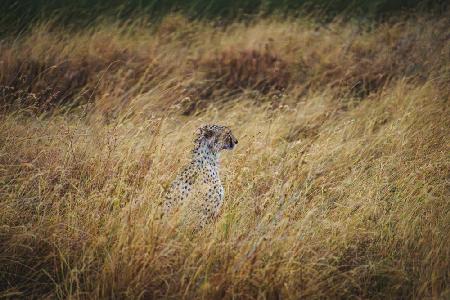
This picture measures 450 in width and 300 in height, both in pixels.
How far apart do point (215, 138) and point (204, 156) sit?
0.64 ft

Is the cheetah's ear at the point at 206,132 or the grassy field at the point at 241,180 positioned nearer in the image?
the grassy field at the point at 241,180

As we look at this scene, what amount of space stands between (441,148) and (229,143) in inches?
76.7

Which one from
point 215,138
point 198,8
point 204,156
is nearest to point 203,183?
point 204,156

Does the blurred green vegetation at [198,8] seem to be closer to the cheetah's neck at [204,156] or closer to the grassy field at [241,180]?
the grassy field at [241,180]

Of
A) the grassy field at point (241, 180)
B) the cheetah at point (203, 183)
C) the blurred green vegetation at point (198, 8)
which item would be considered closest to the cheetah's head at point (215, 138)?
the cheetah at point (203, 183)

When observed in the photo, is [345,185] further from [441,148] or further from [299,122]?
[299,122]

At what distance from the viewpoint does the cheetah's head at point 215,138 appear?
3219 millimetres

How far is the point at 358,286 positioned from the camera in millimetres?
2162

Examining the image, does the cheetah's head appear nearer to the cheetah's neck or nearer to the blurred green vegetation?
the cheetah's neck

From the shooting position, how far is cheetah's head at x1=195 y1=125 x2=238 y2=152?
3.22 meters

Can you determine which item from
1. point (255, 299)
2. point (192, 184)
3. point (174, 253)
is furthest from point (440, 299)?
point (192, 184)

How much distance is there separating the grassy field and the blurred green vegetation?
3.81ft

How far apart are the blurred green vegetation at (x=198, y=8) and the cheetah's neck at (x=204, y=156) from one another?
14.9 feet

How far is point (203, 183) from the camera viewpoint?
2883 millimetres
